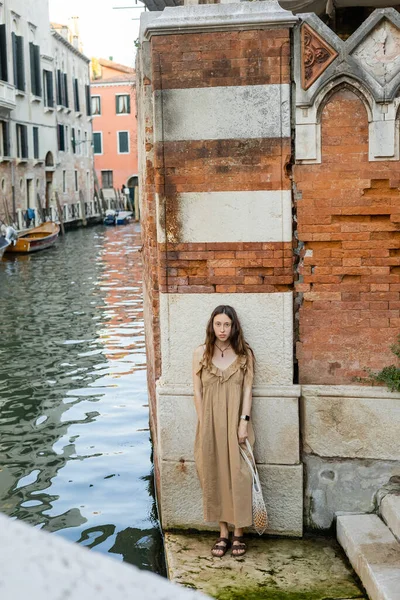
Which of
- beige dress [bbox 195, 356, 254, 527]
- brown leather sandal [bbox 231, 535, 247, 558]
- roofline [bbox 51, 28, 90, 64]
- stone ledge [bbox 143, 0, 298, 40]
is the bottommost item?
brown leather sandal [bbox 231, 535, 247, 558]

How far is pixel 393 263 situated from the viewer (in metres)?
4.58

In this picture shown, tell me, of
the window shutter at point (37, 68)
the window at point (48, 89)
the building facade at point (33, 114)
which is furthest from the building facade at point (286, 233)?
the window at point (48, 89)

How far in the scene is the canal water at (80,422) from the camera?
5.49 meters

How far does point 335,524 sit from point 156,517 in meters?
1.33

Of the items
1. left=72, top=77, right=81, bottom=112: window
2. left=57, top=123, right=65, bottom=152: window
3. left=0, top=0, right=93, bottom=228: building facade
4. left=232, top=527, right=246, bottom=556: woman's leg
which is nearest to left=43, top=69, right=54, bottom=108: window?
left=0, top=0, right=93, bottom=228: building facade

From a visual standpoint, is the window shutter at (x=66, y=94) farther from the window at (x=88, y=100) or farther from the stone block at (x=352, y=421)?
the stone block at (x=352, y=421)

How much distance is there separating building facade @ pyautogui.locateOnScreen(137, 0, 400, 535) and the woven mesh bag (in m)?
0.22

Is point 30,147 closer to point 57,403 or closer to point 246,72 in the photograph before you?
point 57,403

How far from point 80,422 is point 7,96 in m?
27.0

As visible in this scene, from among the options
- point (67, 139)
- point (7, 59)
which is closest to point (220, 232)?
point (7, 59)

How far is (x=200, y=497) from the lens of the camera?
480 cm

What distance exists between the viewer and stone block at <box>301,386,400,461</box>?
4637 mm

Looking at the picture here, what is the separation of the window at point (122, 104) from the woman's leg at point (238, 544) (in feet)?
191

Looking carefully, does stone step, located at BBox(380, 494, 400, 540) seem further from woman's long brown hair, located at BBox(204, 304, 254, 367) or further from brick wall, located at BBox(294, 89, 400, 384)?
woman's long brown hair, located at BBox(204, 304, 254, 367)
